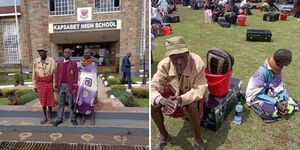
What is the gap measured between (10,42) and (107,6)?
14.6ft

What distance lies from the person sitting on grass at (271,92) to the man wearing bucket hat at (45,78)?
301cm

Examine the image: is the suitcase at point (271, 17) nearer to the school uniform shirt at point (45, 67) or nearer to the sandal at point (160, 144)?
the school uniform shirt at point (45, 67)

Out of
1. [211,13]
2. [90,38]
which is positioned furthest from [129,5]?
[211,13]

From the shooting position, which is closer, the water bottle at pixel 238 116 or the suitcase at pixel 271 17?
the water bottle at pixel 238 116

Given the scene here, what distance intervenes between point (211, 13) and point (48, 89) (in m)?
9.14

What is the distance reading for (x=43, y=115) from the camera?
5.26m

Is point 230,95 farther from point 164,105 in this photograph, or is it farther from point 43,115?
point 43,115

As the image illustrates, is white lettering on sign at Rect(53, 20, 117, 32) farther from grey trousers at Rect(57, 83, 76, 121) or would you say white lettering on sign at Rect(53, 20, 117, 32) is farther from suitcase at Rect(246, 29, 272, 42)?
grey trousers at Rect(57, 83, 76, 121)

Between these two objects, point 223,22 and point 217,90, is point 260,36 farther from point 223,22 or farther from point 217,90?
point 217,90

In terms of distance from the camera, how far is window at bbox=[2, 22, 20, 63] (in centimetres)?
1304

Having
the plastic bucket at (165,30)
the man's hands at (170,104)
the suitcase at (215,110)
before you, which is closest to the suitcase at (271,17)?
the plastic bucket at (165,30)

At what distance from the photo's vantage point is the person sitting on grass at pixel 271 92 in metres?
3.91

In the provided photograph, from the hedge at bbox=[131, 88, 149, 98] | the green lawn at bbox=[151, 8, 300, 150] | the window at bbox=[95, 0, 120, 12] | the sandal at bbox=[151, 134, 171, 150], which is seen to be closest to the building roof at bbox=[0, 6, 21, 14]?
the window at bbox=[95, 0, 120, 12]

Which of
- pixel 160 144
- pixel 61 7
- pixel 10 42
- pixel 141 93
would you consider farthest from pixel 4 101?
pixel 10 42
